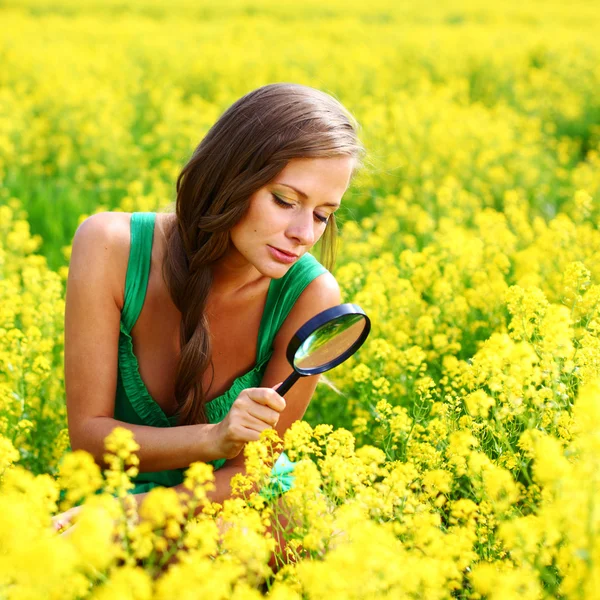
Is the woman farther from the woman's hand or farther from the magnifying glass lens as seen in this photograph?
the magnifying glass lens

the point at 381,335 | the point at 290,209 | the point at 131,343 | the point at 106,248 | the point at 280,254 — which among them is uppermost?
the point at 290,209

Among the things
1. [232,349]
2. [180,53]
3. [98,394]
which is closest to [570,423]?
[232,349]

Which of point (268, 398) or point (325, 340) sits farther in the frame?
point (325, 340)

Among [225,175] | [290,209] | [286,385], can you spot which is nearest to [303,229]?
[290,209]

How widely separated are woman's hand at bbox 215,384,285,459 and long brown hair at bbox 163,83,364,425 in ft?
1.62

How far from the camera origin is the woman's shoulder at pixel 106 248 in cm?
249

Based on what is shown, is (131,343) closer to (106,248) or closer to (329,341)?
(106,248)

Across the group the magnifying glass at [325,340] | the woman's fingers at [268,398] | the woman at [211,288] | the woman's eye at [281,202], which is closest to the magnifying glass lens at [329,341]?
the magnifying glass at [325,340]

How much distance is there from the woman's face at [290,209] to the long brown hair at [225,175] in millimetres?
28

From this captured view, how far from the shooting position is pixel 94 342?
2.45 m

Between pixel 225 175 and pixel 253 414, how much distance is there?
2.53 feet

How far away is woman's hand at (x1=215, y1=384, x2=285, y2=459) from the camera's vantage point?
198 centimetres

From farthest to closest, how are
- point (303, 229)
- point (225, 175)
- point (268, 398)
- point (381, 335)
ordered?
point (381, 335)
point (225, 175)
point (303, 229)
point (268, 398)

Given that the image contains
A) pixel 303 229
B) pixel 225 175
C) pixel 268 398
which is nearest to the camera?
pixel 268 398
